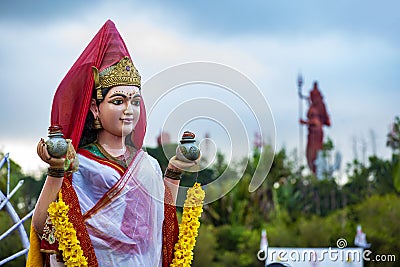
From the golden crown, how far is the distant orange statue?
912 inches

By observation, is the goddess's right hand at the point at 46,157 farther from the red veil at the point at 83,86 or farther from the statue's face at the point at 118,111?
the statue's face at the point at 118,111

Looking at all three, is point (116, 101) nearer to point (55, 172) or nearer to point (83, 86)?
point (83, 86)

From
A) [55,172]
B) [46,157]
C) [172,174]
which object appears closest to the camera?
[46,157]

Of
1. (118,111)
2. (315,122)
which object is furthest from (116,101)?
(315,122)

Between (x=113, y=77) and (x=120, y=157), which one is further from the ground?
(x=113, y=77)

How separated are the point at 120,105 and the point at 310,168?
24236mm

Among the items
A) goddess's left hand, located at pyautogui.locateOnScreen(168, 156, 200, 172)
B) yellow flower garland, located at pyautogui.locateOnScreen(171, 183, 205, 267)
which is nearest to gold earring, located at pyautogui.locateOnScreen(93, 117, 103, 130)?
goddess's left hand, located at pyautogui.locateOnScreen(168, 156, 200, 172)

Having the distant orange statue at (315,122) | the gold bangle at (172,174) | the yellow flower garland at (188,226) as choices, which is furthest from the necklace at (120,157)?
the distant orange statue at (315,122)

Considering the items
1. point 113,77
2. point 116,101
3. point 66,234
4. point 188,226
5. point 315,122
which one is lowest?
point 66,234

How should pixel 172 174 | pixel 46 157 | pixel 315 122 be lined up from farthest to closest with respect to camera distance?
pixel 315 122 < pixel 172 174 < pixel 46 157

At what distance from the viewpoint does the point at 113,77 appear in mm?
4281

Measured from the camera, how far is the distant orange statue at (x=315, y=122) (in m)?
27.5

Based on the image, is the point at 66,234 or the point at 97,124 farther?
the point at 97,124

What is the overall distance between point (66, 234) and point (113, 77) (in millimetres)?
857
